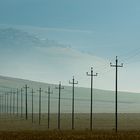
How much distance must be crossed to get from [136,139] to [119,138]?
7.77 ft

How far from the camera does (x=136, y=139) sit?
4238 centimetres

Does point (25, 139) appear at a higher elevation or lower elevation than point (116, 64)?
lower

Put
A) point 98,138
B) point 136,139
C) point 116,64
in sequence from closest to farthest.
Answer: point 136,139 < point 98,138 < point 116,64

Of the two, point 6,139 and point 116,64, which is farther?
point 116,64

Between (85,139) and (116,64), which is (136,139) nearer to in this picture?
(85,139)

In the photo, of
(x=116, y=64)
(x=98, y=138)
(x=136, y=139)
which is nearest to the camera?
(x=136, y=139)

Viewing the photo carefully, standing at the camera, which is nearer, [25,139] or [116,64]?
[25,139]

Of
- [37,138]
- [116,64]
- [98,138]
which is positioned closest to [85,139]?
[98,138]

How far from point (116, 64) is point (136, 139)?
29.4 m

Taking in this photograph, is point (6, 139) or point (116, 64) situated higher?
point (116, 64)

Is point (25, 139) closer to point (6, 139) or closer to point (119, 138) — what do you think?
point (6, 139)

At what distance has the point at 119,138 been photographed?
4450 cm

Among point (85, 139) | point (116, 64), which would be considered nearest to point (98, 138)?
point (85, 139)

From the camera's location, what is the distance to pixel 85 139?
44.9 meters
